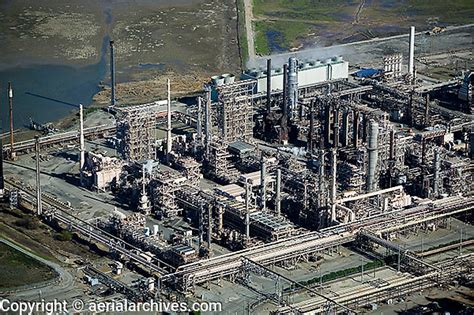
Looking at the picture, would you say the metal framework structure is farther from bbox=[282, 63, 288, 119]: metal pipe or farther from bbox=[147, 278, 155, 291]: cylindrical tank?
bbox=[147, 278, 155, 291]: cylindrical tank

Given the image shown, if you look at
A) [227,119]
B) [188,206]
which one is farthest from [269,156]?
[188,206]

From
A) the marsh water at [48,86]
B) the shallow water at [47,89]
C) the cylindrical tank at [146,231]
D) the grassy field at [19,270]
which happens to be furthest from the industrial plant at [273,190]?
the marsh water at [48,86]

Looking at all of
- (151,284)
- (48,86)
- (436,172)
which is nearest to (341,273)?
(151,284)

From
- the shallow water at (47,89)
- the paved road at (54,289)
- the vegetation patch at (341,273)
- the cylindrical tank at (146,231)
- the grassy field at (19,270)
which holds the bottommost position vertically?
the vegetation patch at (341,273)

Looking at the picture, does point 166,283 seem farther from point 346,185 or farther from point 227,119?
point 227,119

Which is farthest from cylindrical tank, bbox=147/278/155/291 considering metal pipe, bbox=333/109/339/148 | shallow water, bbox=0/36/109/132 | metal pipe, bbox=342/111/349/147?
shallow water, bbox=0/36/109/132

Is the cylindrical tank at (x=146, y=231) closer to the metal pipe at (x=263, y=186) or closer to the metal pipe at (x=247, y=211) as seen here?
the metal pipe at (x=247, y=211)

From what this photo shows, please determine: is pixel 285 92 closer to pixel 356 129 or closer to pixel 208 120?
pixel 356 129
